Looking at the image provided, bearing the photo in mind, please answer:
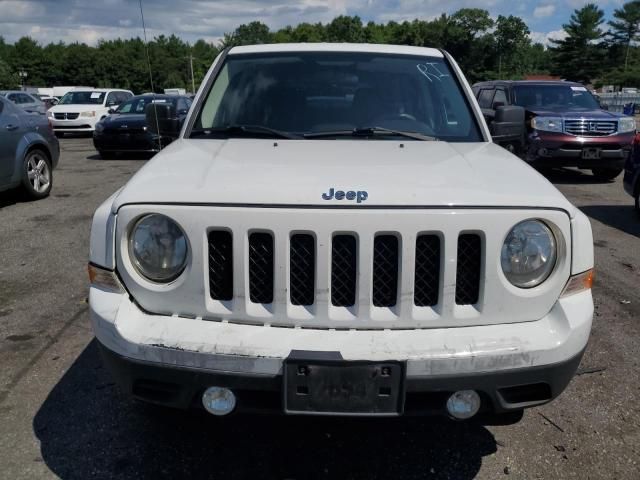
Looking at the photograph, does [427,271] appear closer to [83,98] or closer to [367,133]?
[367,133]

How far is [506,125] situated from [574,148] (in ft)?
23.6

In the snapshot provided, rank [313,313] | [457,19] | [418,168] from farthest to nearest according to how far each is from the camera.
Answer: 1. [457,19]
2. [418,168]
3. [313,313]

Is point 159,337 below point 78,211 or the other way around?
the other way around

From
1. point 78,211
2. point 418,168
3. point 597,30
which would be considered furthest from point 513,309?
point 597,30

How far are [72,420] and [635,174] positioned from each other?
7251 millimetres

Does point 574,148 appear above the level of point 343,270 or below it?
below

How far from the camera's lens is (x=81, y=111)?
19344 millimetres

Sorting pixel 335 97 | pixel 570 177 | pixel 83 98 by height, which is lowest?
A: pixel 570 177

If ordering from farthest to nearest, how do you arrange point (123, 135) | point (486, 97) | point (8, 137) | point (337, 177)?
point (123, 135) < point (486, 97) < point (8, 137) < point (337, 177)

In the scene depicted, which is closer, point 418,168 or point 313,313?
point 313,313

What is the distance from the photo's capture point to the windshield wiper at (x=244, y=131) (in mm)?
3189

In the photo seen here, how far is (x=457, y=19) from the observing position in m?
101

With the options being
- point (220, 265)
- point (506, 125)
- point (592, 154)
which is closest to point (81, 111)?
point (592, 154)

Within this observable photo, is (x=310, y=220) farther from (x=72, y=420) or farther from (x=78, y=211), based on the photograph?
(x=78, y=211)
